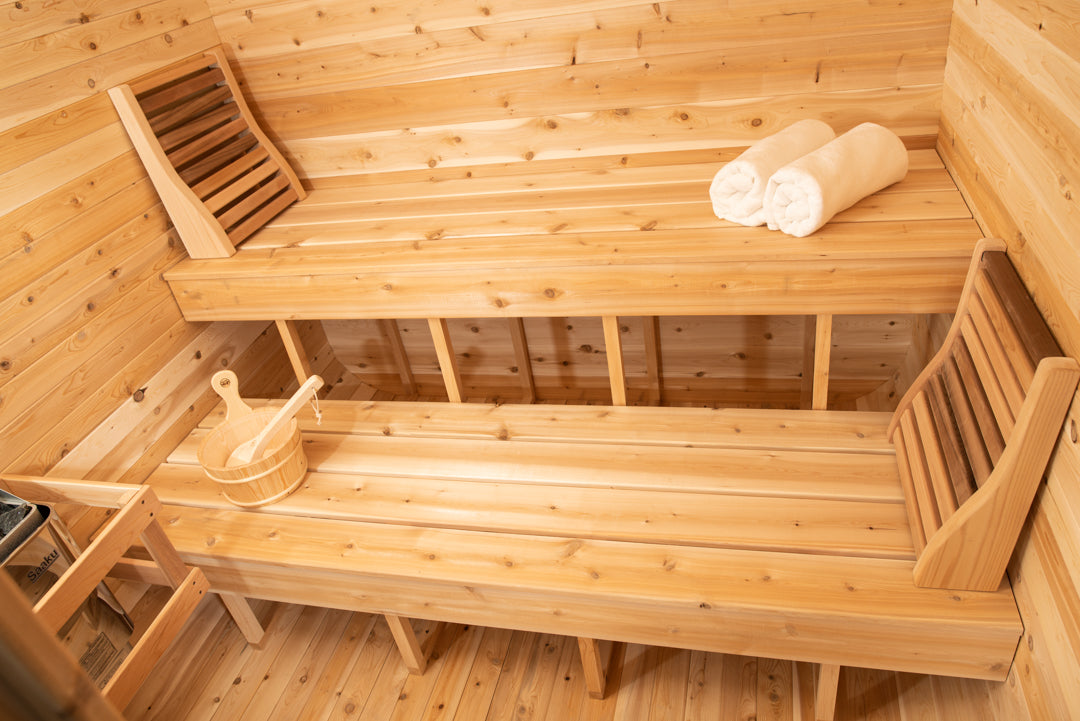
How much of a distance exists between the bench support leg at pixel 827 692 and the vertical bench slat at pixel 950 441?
1.65 feet

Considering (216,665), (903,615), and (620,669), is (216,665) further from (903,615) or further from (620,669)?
(903,615)

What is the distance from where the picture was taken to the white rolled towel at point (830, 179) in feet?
5.49

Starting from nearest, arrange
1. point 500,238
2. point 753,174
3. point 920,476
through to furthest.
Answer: point 920,476
point 753,174
point 500,238

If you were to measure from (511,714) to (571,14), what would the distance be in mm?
1878

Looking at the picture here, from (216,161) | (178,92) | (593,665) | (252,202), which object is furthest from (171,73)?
(593,665)

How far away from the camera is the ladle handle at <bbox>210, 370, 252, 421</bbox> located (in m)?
1.99

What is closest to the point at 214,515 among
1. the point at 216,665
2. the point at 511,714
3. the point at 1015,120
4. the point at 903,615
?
the point at 216,665

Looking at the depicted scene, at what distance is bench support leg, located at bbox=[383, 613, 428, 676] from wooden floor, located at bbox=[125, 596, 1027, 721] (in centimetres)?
3

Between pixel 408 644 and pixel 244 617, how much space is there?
51cm

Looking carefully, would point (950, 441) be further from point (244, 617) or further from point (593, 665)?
point (244, 617)

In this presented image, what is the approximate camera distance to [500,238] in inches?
79.2

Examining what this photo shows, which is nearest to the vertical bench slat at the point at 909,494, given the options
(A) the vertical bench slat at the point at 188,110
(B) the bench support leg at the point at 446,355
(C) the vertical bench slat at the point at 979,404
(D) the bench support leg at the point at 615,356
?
(C) the vertical bench slat at the point at 979,404

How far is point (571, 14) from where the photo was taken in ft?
6.95

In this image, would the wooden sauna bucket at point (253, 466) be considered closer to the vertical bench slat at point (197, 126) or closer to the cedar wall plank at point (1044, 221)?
the vertical bench slat at point (197, 126)
